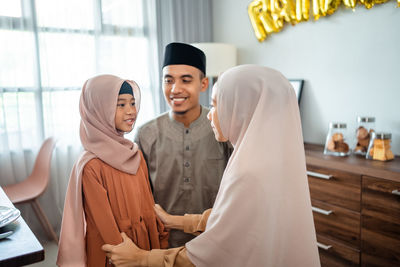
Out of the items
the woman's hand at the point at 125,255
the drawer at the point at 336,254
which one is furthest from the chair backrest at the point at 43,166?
the drawer at the point at 336,254

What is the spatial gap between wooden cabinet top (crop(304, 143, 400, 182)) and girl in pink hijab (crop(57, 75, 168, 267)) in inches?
53.2

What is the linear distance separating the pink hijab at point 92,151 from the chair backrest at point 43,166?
1.74 m

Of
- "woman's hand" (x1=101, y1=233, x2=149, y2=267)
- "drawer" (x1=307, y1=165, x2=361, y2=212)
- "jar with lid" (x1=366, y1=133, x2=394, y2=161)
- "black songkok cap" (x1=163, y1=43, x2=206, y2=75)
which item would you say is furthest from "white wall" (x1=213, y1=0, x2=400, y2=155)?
"woman's hand" (x1=101, y1=233, x2=149, y2=267)

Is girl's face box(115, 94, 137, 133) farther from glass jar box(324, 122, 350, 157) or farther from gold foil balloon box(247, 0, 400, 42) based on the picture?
gold foil balloon box(247, 0, 400, 42)


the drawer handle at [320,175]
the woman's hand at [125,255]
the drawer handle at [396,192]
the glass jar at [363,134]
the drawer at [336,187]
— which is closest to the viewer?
the woman's hand at [125,255]

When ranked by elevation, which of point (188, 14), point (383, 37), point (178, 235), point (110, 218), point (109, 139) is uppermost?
point (188, 14)

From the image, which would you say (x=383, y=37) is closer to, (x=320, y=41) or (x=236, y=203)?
(x=320, y=41)

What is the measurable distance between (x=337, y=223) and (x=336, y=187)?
0.81 feet

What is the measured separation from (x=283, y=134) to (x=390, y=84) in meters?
1.84

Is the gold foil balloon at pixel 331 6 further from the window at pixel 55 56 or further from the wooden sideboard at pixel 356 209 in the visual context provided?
the window at pixel 55 56

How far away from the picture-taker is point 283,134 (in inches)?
44.3

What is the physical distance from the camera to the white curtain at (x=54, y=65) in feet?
10.1

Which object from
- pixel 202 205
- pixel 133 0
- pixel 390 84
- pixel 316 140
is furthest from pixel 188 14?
pixel 202 205

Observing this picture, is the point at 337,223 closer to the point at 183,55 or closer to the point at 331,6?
the point at 183,55
